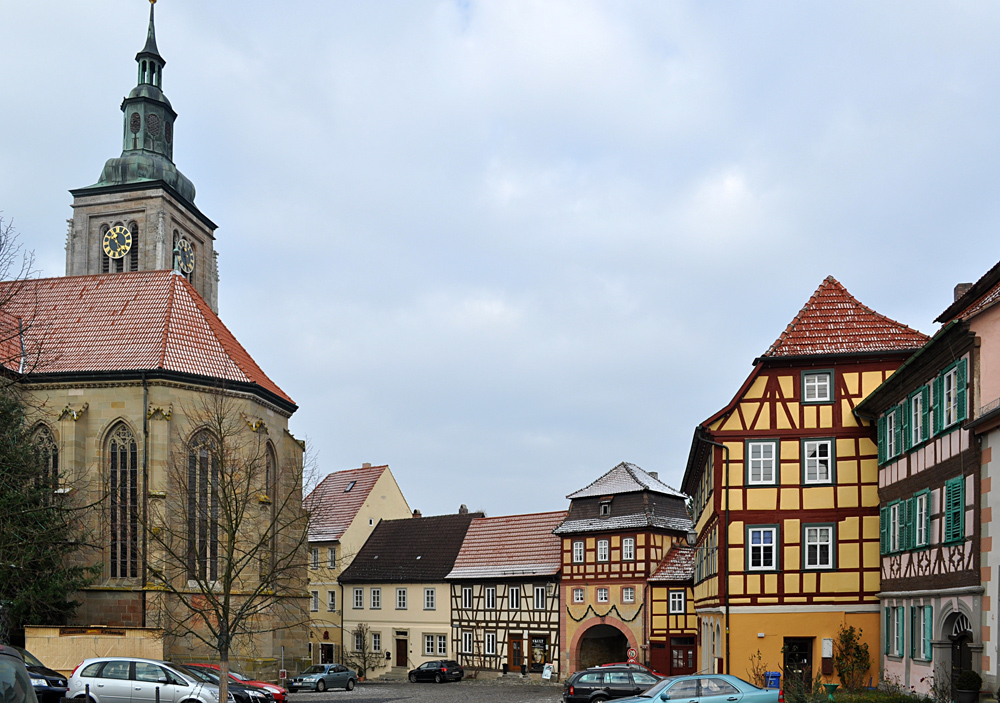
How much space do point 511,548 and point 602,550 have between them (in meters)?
6.12

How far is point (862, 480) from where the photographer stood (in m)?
27.5

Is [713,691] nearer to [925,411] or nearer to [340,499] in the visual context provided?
[925,411]

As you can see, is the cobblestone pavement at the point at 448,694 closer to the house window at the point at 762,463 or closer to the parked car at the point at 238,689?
the parked car at the point at 238,689

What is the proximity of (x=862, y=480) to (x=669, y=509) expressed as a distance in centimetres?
2114

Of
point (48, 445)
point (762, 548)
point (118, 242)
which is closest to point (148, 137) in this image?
point (118, 242)

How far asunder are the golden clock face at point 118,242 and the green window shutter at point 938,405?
157ft

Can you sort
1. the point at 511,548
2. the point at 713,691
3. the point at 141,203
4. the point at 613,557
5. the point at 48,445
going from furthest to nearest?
the point at 141,203, the point at 511,548, the point at 613,557, the point at 48,445, the point at 713,691

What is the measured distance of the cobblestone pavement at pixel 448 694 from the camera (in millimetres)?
33344

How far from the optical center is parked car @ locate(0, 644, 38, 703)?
27.2 ft

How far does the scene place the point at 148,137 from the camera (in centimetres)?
5991

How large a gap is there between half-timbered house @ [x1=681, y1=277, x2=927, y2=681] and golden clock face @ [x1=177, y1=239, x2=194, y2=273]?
133 ft

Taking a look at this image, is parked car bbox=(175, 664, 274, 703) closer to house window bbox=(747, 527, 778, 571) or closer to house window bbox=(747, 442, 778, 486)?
house window bbox=(747, 527, 778, 571)

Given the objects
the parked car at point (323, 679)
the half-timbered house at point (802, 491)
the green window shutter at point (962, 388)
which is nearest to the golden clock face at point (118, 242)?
the parked car at point (323, 679)

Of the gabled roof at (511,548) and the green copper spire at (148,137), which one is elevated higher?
the green copper spire at (148,137)
